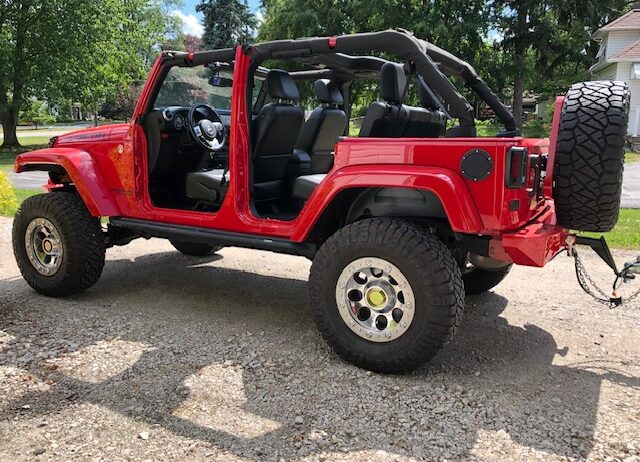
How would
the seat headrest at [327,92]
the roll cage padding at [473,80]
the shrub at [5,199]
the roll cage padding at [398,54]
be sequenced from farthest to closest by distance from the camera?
the shrub at [5,199] → the seat headrest at [327,92] → the roll cage padding at [473,80] → the roll cage padding at [398,54]

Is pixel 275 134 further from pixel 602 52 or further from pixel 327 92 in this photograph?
pixel 602 52

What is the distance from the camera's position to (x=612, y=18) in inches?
1149

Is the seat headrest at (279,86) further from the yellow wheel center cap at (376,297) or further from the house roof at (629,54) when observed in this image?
the house roof at (629,54)

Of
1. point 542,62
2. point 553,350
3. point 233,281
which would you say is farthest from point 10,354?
point 542,62

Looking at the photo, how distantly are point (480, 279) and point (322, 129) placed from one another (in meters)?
1.76

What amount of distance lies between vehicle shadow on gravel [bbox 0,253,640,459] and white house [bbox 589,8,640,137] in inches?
905

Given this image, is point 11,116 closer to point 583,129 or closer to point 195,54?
point 195,54

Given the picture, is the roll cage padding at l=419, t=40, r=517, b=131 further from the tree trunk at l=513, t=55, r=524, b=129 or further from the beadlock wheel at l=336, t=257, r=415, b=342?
the tree trunk at l=513, t=55, r=524, b=129

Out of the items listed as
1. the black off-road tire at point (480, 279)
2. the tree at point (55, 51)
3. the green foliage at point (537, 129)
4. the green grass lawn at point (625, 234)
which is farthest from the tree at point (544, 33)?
the black off-road tire at point (480, 279)

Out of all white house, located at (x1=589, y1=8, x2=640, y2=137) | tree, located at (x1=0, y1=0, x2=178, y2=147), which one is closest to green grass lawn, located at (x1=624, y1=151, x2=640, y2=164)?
white house, located at (x1=589, y1=8, x2=640, y2=137)

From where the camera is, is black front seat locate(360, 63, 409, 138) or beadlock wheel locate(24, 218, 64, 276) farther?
beadlock wheel locate(24, 218, 64, 276)

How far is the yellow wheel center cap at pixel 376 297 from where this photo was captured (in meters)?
3.29

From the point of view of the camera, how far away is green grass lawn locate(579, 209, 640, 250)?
21.4ft

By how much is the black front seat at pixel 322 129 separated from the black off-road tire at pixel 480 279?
1.45m
